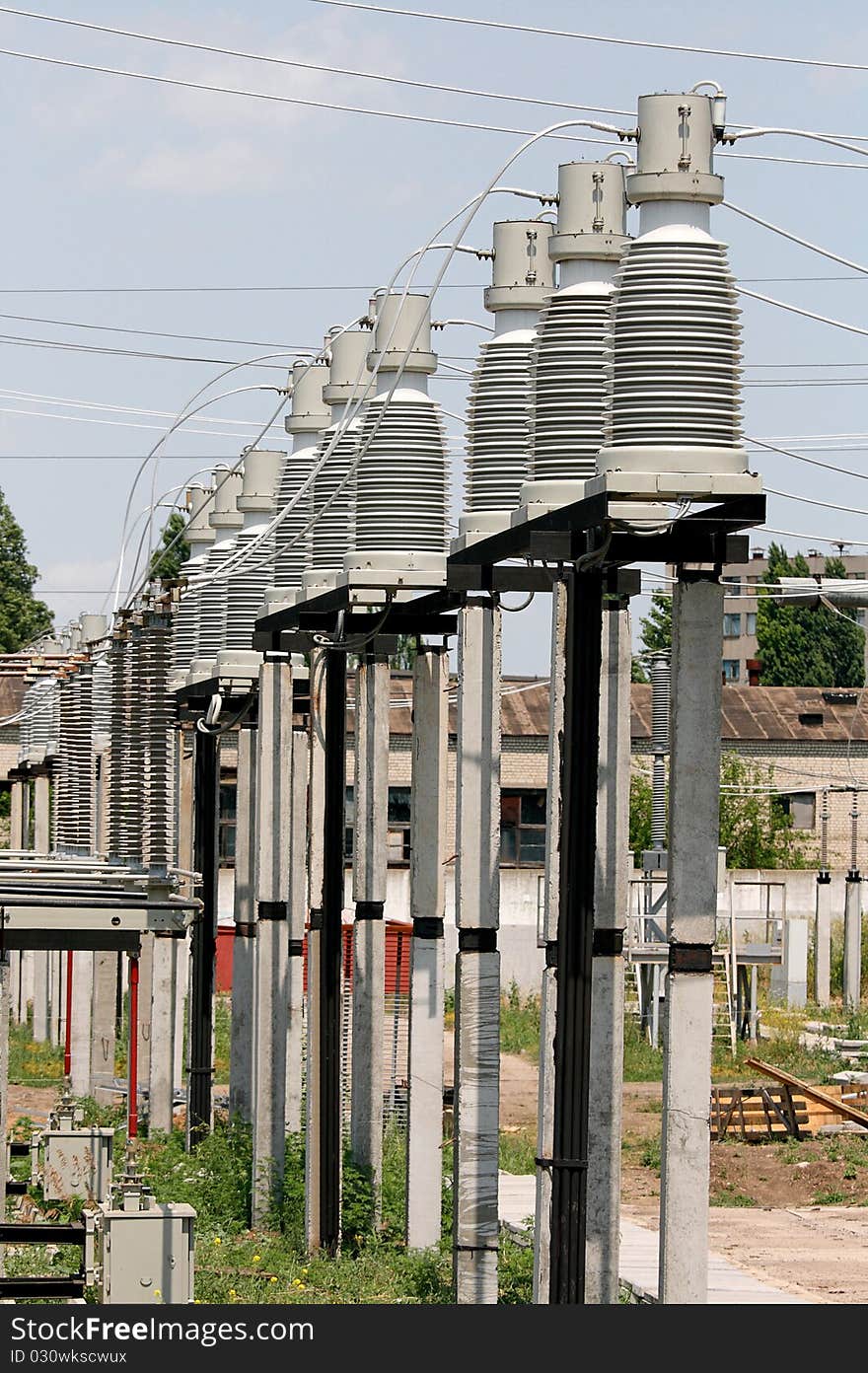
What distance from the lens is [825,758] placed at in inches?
2239

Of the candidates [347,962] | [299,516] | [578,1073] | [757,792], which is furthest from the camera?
[757,792]

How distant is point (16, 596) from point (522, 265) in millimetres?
67130

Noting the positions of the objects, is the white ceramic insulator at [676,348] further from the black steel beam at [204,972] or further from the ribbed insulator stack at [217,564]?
the black steel beam at [204,972]

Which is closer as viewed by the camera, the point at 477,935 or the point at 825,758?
the point at 477,935

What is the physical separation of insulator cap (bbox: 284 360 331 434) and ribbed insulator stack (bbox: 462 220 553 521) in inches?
206

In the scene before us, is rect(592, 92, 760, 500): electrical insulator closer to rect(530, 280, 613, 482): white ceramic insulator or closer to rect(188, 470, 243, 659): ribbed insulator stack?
rect(530, 280, 613, 482): white ceramic insulator

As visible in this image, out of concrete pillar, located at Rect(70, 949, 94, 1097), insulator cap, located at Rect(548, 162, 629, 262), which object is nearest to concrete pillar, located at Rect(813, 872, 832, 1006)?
concrete pillar, located at Rect(70, 949, 94, 1097)

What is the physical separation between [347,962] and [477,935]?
749 inches

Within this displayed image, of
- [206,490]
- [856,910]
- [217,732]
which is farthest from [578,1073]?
[856,910]

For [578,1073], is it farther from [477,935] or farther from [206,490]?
[206,490]

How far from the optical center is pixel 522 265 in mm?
12859

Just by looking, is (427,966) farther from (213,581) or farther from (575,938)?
(213,581)

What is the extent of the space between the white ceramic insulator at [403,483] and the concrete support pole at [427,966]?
151 centimetres

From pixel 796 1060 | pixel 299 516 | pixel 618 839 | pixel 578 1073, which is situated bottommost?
pixel 796 1060
